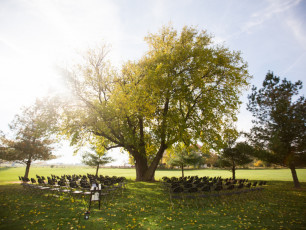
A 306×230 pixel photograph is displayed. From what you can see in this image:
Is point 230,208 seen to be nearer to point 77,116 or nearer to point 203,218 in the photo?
point 203,218

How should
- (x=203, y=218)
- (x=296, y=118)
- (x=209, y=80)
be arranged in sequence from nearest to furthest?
(x=203, y=218) → (x=296, y=118) → (x=209, y=80)

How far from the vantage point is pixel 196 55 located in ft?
52.3

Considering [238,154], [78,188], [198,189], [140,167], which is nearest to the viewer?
[198,189]

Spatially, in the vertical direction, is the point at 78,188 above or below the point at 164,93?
Result: below

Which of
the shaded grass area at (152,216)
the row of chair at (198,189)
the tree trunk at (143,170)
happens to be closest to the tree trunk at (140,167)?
the tree trunk at (143,170)

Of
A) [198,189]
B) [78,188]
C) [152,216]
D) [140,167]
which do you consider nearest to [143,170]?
[140,167]

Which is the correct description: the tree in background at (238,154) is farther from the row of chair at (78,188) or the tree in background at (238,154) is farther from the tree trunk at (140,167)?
the row of chair at (78,188)

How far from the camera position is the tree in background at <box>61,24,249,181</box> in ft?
50.3

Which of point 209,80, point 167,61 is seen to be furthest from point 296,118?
point 167,61

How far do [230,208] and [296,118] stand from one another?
1180cm

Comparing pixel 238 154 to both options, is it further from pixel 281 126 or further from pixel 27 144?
pixel 27 144

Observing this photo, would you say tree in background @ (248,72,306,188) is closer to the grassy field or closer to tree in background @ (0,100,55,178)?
the grassy field

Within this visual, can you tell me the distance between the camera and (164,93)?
15.8 meters

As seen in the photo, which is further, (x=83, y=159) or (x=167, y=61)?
(x=83, y=159)
